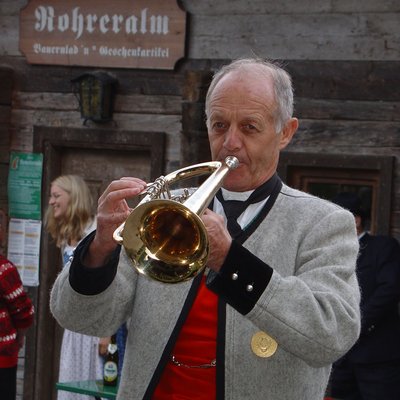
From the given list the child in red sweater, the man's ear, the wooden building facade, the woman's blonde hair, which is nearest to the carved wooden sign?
the wooden building facade

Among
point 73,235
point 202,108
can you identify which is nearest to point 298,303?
point 73,235

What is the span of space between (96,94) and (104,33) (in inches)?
19.5

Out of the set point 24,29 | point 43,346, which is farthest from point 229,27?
point 43,346

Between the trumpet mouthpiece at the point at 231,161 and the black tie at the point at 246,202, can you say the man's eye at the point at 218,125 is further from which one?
the black tie at the point at 246,202

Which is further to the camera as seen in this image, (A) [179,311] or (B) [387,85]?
(B) [387,85]

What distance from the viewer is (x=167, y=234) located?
2.66 metres

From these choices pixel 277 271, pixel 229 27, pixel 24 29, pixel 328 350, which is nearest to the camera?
pixel 328 350

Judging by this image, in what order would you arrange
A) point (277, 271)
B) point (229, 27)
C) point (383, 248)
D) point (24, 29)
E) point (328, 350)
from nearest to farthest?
1. point (328, 350)
2. point (277, 271)
3. point (383, 248)
4. point (229, 27)
5. point (24, 29)

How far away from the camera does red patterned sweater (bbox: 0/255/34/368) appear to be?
20.0ft

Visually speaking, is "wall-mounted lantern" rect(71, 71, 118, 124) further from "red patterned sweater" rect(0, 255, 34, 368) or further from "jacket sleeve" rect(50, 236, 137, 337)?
"jacket sleeve" rect(50, 236, 137, 337)

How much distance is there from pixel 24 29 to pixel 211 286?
540 centimetres

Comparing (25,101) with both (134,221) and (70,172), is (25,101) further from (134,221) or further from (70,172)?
(134,221)

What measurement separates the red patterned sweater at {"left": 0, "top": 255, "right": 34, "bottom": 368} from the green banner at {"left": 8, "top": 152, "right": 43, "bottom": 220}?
5.02ft

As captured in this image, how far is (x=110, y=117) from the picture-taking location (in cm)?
729
